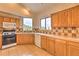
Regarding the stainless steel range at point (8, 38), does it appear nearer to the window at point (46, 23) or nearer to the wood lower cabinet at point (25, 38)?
the wood lower cabinet at point (25, 38)

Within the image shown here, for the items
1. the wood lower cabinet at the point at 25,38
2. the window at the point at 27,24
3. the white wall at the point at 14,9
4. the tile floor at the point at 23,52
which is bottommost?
the tile floor at the point at 23,52

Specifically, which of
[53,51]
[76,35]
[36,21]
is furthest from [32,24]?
[76,35]

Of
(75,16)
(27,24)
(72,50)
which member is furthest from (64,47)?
(27,24)

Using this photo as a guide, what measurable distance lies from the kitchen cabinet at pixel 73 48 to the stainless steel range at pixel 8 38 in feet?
11.8

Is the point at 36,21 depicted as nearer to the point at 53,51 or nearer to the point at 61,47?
the point at 53,51

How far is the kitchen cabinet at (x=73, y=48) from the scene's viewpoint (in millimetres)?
2746

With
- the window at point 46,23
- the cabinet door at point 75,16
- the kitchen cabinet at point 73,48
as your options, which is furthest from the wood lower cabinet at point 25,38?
the kitchen cabinet at point 73,48

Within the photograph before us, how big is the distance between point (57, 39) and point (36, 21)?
14.1 feet

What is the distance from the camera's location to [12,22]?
6.42m

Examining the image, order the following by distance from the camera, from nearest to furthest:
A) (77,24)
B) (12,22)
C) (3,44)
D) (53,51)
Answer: (77,24)
(53,51)
(3,44)
(12,22)

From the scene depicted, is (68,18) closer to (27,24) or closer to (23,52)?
(23,52)

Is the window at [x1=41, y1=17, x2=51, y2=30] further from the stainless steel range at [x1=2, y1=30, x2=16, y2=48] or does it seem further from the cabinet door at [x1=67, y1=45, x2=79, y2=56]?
the cabinet door at [x1=67, y1=45, x2=79, y2=56]

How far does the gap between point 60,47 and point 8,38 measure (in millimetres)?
3417

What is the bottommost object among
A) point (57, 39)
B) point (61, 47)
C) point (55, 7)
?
point (61, 47)
